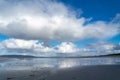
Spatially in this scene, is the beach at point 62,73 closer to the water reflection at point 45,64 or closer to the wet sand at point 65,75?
the wet sand at point 65,75

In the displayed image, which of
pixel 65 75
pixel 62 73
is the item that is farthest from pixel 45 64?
pixel 65 75

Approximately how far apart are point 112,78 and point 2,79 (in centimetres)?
860

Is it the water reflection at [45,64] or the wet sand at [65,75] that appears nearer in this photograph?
the wet sand at [65,75]

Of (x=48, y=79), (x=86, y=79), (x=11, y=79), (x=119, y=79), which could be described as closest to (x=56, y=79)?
(x=48, y=79)

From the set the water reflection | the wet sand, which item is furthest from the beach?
the water reflection

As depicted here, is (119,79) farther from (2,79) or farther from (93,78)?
(2,79)

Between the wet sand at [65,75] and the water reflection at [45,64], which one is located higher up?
the water reflection at [45,64]

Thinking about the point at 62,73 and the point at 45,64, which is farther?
the point at 45,64

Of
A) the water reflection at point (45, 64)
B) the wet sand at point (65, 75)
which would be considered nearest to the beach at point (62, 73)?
the wet sand at point (65, 75)

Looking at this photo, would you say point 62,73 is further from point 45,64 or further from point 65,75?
point 45,64

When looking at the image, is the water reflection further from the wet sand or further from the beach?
the wet sand

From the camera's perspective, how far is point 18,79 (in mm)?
16250

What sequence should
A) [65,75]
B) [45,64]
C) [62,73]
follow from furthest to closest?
[45,64] → [62,73] → [65,75]

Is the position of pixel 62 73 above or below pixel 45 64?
below
